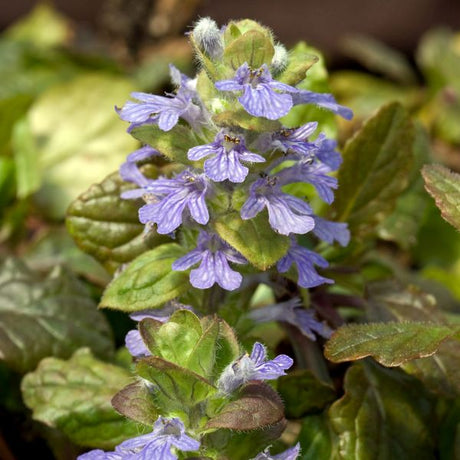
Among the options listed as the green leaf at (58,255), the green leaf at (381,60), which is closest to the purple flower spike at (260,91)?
the green leaf at (58,255)

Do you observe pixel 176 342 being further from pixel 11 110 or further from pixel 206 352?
pixel 11 110

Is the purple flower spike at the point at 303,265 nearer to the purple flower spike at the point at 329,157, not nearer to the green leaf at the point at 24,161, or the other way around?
the purple flower spike at the point at 329,157

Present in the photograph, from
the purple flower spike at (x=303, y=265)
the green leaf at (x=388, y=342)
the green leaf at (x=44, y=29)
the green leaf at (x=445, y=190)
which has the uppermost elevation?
the green leaf at (x=445, y=190)

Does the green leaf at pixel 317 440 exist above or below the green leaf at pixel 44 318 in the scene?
above

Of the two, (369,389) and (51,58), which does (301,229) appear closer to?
(369,389)

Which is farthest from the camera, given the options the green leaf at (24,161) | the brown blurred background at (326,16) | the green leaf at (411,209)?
the brown blurred background at (326,16)

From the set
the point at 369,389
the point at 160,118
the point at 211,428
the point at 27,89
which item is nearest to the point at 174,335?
the point at 211,428

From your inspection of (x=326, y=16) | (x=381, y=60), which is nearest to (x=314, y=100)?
(x=381, y=60)

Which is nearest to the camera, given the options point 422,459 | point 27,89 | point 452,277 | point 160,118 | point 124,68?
point 160,118
